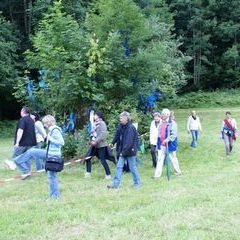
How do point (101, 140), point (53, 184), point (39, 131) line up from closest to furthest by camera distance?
point (53, 184)
point (101, 140)
point (39, 131)

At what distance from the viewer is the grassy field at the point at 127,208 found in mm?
7676

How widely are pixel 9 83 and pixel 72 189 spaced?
85.9 feet

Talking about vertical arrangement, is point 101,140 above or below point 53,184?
above

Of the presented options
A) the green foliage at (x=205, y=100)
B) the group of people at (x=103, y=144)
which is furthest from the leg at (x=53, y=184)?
the green foliage at (x=205, y=100)

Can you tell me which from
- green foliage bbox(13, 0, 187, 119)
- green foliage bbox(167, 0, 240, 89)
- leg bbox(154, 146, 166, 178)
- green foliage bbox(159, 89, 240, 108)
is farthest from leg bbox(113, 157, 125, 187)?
→ green foliage bbox(167, 0, 240, 89)

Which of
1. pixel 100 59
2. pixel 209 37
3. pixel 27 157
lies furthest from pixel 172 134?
pixel 209 37

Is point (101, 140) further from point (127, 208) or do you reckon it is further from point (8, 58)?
point (8, 58)

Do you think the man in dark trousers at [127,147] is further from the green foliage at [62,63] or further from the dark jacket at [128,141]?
the green foliage at [62,63]

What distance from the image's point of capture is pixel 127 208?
30.5 feet

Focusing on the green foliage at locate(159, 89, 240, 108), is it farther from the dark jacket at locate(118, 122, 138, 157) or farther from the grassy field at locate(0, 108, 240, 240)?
the dark jacket at locate(118, 122, 138, 157)

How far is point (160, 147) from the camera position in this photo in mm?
13172

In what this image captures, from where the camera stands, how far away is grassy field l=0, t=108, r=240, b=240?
7676 mm

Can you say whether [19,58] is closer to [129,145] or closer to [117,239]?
[129,145]

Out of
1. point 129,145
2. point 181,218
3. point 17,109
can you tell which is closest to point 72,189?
point 129,145
